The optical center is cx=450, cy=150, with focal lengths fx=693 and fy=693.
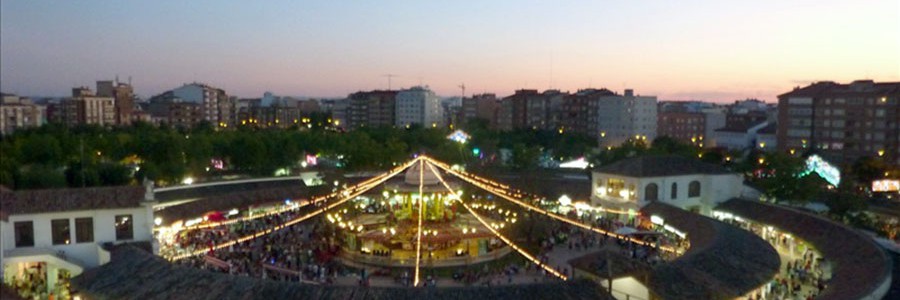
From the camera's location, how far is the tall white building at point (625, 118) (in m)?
82.9

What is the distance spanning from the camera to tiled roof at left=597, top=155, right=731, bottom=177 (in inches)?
1426

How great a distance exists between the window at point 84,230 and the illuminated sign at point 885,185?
41.3 meters

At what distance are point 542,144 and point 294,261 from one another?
51482mm

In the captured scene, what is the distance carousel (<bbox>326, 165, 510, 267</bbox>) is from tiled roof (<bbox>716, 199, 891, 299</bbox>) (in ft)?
39.1

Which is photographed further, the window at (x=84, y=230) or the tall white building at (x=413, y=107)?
the tall white building at (x=413, y=107)

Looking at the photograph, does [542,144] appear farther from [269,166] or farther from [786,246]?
[786,246]

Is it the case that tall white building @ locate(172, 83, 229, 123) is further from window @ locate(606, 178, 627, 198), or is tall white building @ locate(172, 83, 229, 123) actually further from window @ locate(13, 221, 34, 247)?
window @ locate(13, 221, 34, 247)

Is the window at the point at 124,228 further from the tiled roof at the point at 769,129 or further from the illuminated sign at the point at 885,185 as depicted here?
the tiled roof at the point at 769,129

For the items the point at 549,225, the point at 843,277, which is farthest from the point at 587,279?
the point at 549,225

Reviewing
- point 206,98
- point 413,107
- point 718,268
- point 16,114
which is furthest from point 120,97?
point 718,268

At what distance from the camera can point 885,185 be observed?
40.9 metres

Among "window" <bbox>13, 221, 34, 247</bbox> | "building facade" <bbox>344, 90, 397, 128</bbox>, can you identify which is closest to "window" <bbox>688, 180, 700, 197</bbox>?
"window" <bbox>13, 221, 34, 247</bbox>

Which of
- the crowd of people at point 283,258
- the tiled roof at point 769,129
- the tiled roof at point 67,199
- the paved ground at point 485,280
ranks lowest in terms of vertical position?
the paved ground at point 485,280

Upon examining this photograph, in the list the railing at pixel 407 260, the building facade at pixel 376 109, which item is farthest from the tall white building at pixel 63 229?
the building facade at pixel 376 109
